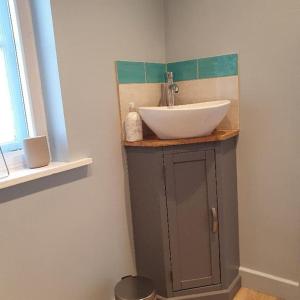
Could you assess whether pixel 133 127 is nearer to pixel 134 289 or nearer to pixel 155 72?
pixel 155 72

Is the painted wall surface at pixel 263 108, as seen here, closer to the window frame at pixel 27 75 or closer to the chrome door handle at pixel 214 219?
the chrome door handle at pixel 214 219

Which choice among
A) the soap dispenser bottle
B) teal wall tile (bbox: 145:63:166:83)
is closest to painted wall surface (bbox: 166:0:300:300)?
teal wall tile (bbox: 145:63:166:83)

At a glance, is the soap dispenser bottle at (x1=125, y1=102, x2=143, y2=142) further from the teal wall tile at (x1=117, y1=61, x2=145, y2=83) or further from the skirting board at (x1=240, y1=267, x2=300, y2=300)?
the skirting board at (x1=240, y1=267, x2=300, y2=300)

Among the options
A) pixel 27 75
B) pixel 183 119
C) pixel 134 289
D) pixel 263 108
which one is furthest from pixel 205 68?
pixel 134 289

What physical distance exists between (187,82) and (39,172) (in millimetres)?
1065

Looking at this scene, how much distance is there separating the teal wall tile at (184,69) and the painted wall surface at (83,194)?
0.22m

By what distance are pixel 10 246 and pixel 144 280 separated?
70 centimetres

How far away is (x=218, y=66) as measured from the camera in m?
1.75

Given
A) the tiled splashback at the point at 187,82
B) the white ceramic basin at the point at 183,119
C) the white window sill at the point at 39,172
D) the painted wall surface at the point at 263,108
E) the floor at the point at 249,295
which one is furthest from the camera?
the floor at the point at 249,295

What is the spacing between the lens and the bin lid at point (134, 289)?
146cm

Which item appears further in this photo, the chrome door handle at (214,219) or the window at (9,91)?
the chrome door handle at (214,219)

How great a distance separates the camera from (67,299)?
56.6 inches

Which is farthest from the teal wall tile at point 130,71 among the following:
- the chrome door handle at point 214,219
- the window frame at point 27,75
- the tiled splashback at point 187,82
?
the chrome door handle at point 214,219

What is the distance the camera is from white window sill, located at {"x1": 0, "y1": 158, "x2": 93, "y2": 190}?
1.15 meters
